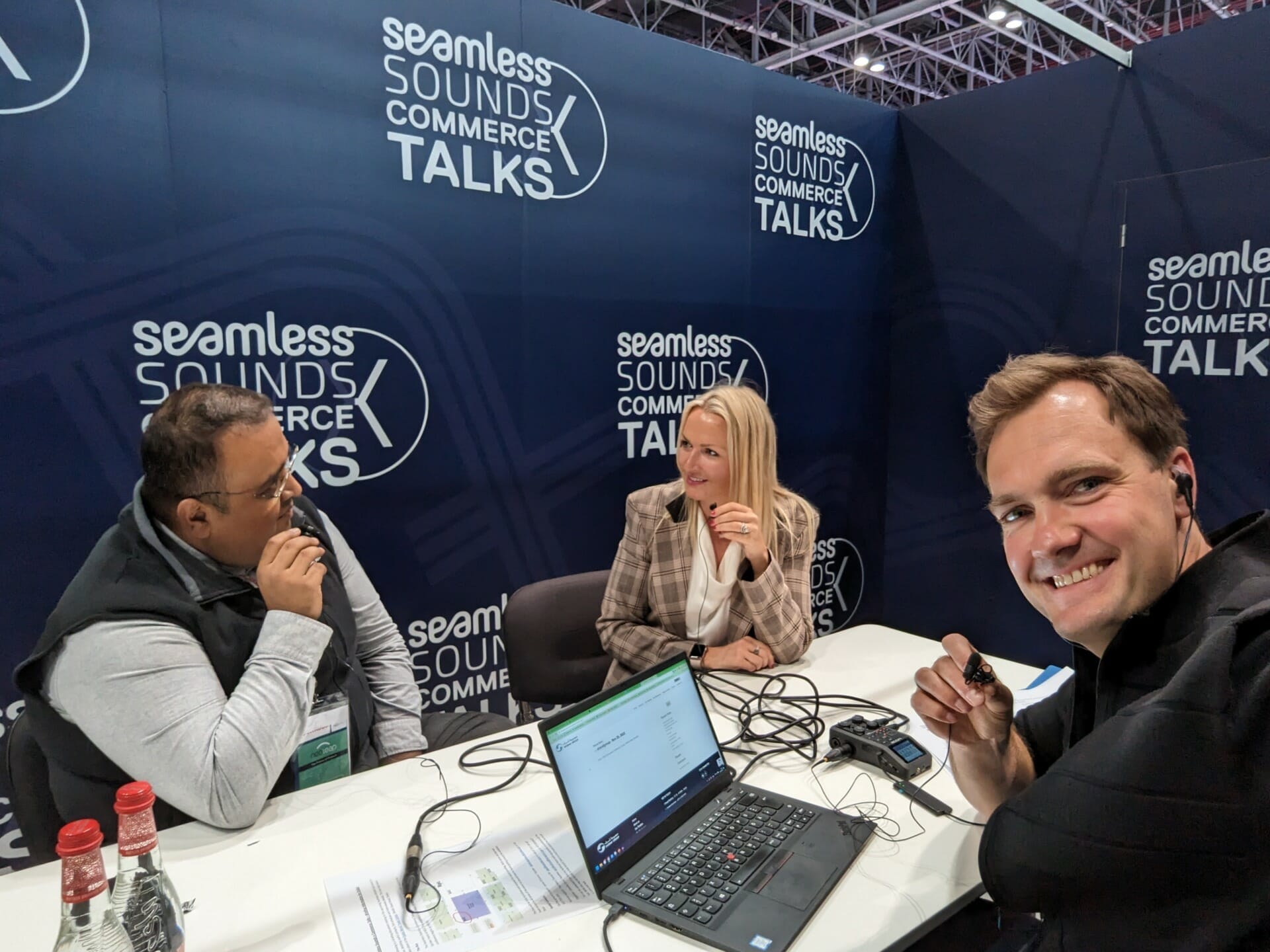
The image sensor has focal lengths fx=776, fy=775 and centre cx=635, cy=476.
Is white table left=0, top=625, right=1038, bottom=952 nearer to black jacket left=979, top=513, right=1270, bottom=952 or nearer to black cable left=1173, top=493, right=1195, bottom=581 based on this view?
black jacket left=979, top=513, right=1270, bottom=952

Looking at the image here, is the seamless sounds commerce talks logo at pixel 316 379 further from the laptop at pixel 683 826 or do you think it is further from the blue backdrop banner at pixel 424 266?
the laptop at pixel 683 826

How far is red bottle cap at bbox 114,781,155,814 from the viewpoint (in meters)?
0.86

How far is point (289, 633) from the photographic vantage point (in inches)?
58.0

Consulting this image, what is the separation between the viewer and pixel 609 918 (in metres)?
1.07

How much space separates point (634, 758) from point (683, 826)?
153 mm

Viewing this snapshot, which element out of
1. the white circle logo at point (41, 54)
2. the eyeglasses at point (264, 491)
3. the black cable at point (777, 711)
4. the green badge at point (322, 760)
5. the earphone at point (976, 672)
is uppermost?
the white circle logo at point (41, 54)

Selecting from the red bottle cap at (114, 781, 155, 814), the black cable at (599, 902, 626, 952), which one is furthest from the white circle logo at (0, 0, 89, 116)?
the black cable at (599, 902, 626, 952)

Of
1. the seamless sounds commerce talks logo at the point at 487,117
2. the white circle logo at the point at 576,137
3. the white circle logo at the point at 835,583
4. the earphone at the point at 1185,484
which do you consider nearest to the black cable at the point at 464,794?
the earphone at the point at 1185,484

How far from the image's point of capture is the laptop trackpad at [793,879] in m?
1.11

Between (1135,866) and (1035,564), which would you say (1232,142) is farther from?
(1135,866)

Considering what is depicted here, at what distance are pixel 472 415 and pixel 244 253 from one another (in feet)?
3.05

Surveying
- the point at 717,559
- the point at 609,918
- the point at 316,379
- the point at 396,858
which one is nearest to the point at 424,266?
the point at 316,379

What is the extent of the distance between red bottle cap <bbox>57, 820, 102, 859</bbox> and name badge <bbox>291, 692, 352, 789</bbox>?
71cm

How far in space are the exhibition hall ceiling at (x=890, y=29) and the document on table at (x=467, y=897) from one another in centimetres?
586
